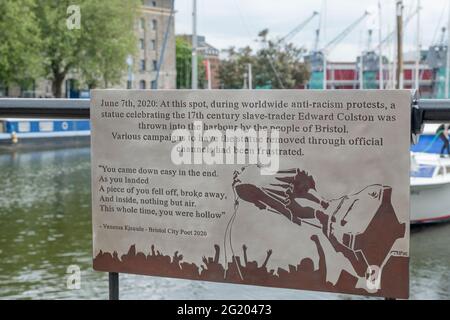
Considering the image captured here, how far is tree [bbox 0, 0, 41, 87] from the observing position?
48094 millimetres

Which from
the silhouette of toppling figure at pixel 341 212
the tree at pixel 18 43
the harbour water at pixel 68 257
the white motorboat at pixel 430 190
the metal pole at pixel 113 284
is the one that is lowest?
the harbour water at pixel 68 257

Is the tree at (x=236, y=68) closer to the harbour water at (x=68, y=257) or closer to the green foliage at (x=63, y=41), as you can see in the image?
the green foliage at (x=63, y=41)

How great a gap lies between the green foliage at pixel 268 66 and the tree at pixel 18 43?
37.4 m

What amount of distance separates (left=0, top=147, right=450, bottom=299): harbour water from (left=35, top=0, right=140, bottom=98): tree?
2462cm

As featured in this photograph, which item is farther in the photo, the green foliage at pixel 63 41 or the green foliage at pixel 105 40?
the green foliage at pixel 105 40

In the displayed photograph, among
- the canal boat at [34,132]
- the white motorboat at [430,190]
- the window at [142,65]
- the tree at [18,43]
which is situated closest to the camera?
the white motorboat at [430,190]

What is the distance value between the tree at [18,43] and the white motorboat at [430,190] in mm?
32408

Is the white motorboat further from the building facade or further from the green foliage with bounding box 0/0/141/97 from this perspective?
the building facade

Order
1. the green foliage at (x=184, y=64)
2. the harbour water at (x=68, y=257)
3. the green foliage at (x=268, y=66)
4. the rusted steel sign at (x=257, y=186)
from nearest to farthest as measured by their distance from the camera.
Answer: the rusted steel sign at (x=257, y=186), the harbour water at (x=68, y=257), the green foliage at (x=268, y=66), the green foliage at (x=184, y=64)

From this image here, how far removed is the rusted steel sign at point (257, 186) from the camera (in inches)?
90.0

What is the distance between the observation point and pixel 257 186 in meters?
2.44

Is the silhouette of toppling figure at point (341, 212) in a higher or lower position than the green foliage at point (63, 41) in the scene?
lower

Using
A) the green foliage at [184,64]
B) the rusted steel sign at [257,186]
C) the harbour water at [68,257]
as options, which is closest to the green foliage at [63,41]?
the harbour water at [68,257]
